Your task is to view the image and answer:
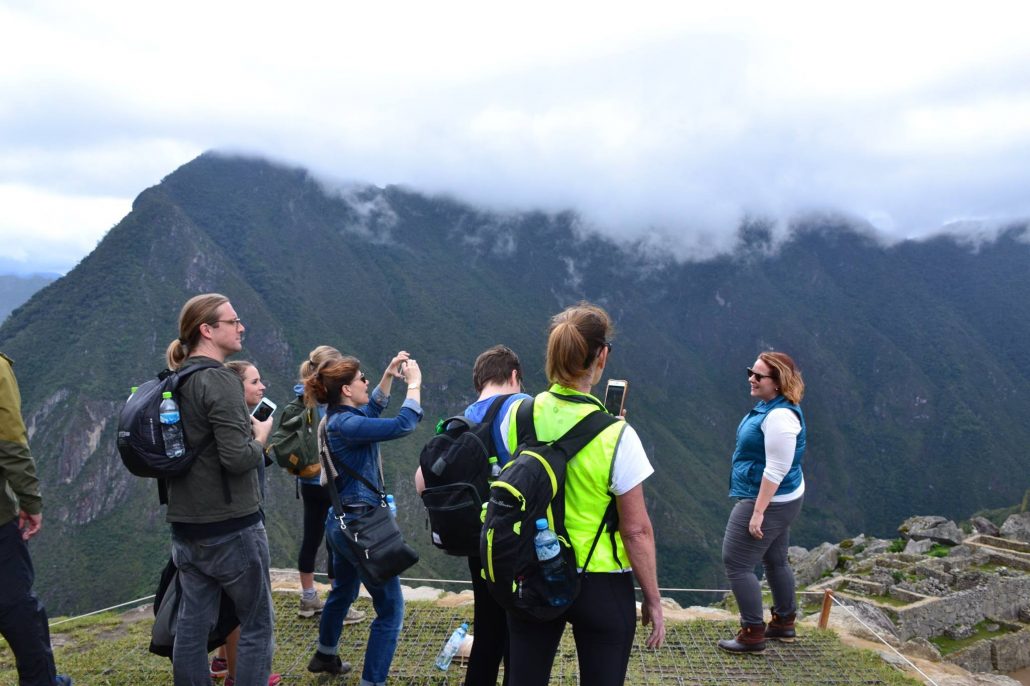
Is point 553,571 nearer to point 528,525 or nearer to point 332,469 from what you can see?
point 528,525

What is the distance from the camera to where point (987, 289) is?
14762 cm

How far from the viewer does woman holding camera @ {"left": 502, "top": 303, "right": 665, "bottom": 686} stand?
251 cm

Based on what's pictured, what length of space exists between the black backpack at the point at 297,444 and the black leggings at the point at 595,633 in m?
2.57

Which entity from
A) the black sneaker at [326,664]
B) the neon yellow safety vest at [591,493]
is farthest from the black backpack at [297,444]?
the neon yellow safety vest at [591,493]

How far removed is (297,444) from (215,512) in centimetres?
164

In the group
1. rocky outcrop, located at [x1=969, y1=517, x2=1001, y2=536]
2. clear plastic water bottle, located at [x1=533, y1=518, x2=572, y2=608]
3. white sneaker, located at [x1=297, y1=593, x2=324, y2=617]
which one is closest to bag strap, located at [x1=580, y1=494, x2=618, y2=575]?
clear plastic water bottle, located at [x1=533, y1=518, x2=572, y2=608]

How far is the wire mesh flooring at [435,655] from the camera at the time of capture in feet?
14.5

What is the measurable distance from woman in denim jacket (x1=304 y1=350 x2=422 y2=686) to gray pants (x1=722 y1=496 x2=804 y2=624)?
234cm

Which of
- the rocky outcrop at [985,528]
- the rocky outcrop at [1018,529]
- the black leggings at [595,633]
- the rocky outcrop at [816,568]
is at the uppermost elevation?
the black leggings at [595,633]

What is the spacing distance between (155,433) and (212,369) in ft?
1.17

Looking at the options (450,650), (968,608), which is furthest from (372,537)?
(968,608)

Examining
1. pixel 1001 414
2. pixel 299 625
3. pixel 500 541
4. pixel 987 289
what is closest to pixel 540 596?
pixel 500 541

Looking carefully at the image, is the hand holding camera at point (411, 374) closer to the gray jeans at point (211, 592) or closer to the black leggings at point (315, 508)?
the gray jeans at point (211, 592)

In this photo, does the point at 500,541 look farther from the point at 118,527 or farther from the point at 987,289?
the point at 987,289
